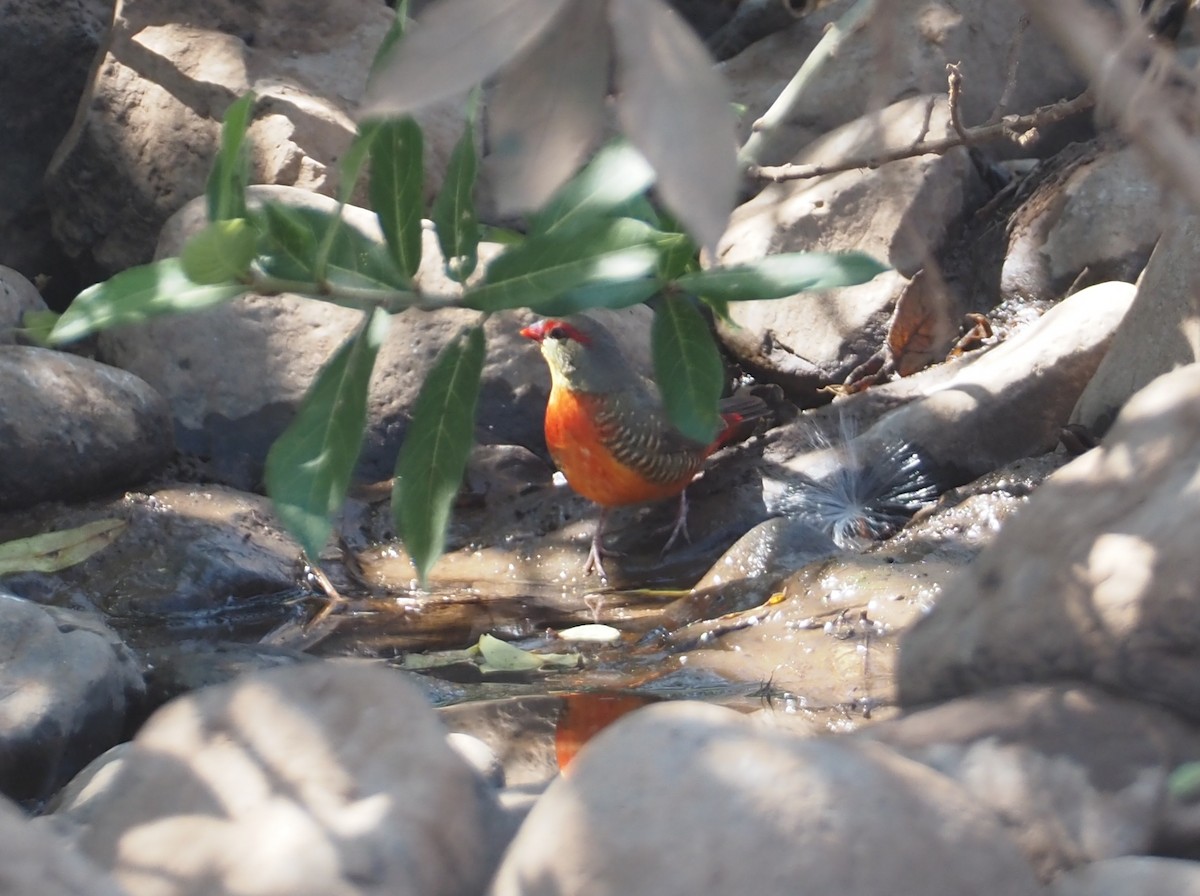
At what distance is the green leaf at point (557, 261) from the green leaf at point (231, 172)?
0.39 meters

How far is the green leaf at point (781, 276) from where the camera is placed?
2344 mm

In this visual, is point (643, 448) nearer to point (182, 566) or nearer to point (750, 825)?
point (182, 566)

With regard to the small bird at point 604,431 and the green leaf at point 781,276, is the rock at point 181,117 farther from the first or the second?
the green leaf at point 781,276

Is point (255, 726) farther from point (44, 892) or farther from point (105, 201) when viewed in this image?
point (105, 201)

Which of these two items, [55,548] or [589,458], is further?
[589,458]

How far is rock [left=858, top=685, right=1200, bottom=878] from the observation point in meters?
2.01

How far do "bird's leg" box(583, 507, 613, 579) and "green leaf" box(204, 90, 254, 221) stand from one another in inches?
160

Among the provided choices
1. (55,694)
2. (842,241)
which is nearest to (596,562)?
(842,241)

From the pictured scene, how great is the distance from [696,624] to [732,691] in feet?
3.00

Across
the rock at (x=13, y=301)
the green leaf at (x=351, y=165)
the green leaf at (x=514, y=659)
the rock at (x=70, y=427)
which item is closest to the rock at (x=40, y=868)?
the green leaf at (x=351, y=165)

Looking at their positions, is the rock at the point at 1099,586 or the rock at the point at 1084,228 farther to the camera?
the rock at the point at 1084,228

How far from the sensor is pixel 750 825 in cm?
167

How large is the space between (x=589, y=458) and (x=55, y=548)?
217cm

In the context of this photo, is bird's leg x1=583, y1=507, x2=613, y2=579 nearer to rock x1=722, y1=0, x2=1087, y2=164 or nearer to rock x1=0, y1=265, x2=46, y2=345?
rock x1=722, y1=0, x2=1087, y2=164
